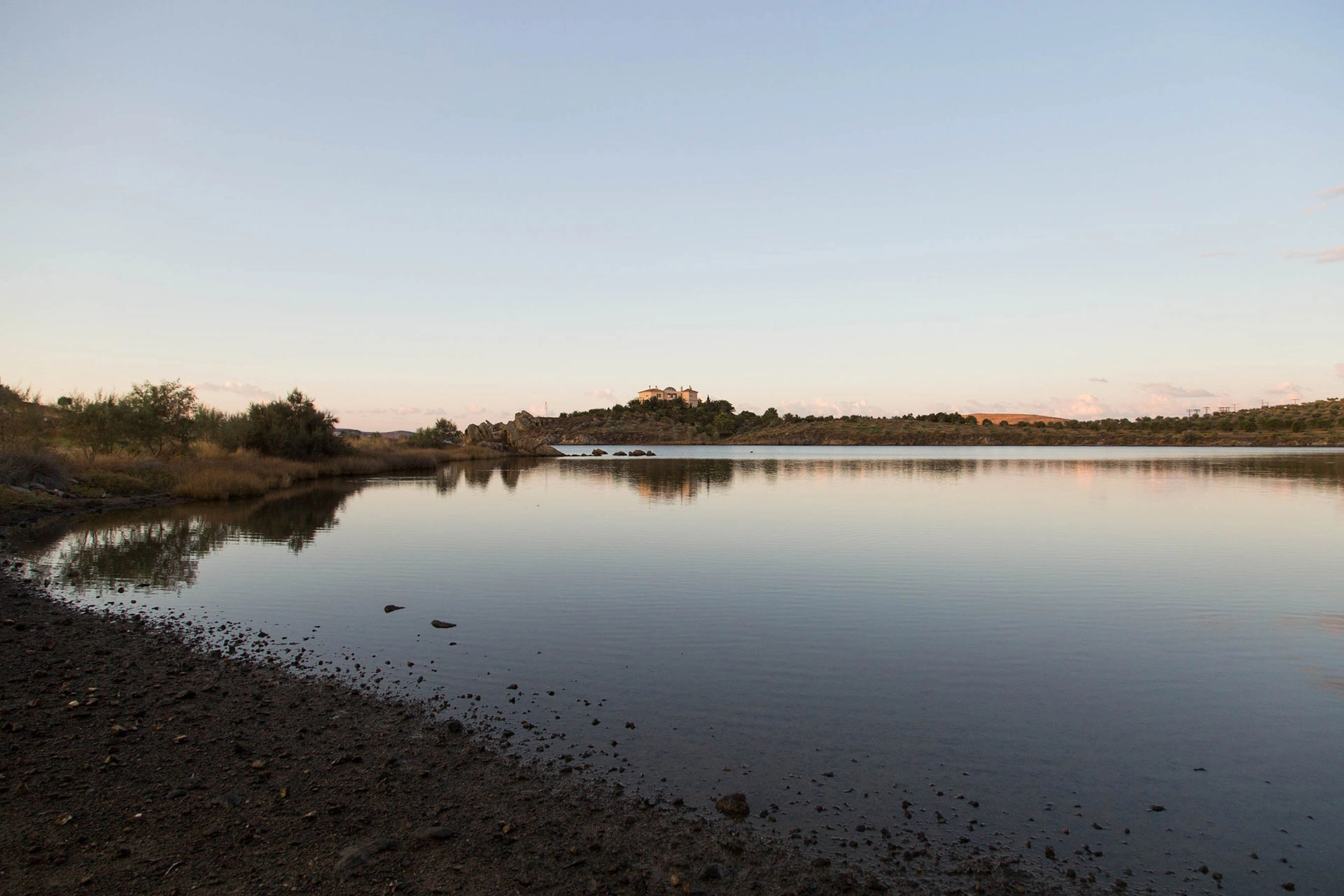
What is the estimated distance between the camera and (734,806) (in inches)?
229

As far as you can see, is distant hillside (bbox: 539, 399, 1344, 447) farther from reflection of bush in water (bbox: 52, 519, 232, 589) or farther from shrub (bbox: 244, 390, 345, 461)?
reflection of bush in water (bbox: 52, 519, 232, 589)

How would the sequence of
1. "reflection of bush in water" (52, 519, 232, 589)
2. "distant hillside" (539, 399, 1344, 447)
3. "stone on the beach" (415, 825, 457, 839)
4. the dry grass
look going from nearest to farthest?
1. "stone on the beach" (415, 825, 457, 839)
2. "reflection of bush in water" (52, 519, 232, 589)
3. the dry grass
4. "distant hillside" (539, 399, 1344, 447)

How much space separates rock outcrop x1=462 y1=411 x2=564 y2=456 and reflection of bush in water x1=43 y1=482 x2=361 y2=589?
207 feet

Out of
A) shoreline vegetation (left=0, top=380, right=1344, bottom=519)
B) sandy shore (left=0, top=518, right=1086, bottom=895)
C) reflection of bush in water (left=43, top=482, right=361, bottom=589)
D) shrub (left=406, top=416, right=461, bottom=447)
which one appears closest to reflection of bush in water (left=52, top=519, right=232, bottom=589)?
reflection of bush in water (left=43, top=482, right=361, bottom=589)

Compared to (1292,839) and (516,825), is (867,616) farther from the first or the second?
(516,825)

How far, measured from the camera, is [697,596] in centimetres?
1381

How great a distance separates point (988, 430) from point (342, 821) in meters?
175

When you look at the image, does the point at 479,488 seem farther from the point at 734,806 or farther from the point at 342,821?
the point at 734,806

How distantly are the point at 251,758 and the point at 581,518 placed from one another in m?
20.5

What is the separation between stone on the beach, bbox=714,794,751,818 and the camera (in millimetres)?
5762

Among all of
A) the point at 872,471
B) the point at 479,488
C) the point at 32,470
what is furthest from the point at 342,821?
the point at 872,471

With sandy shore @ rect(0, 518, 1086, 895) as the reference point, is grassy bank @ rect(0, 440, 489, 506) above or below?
above

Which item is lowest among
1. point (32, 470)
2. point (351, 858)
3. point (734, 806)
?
point (734, 806)

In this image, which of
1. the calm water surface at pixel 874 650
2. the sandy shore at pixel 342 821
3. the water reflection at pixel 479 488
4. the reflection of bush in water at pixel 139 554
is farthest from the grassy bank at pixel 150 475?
the sandy shore at pixel 342 821
